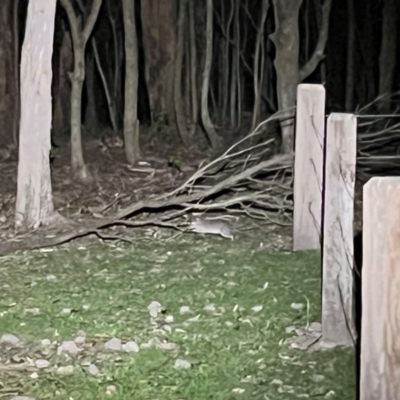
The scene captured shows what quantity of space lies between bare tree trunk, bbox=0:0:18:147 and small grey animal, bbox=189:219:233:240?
5661 mm

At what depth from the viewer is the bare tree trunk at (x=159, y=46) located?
460 inches

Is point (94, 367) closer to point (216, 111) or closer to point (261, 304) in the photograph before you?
point (261, 304)

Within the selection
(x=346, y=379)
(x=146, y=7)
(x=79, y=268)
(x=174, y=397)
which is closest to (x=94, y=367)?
(x=174, y=397)

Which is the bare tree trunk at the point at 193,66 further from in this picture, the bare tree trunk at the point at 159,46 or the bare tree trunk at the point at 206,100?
the bare tree trunk at the point at 206,100

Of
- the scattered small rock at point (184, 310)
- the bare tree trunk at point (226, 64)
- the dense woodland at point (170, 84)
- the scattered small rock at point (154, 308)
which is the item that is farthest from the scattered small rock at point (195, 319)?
the bare tree trunk at point (226, 64)

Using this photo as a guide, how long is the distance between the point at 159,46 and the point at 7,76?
91.4 inches

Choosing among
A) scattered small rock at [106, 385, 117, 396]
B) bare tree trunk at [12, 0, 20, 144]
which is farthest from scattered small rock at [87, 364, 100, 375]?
bare tree trunk at [12, 0, 20, 144]

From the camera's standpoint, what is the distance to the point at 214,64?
17.6 meters

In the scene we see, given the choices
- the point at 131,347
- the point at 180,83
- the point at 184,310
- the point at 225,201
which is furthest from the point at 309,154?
the point at 180,83

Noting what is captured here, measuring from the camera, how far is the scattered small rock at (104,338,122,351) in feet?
14.6

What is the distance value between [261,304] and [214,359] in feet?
3.08

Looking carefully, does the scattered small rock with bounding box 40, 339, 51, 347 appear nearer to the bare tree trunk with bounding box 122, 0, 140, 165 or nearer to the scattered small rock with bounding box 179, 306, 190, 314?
the scattered small rock with bounding box 179, 306, 190, 314

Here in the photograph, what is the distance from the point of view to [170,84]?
1166 cm

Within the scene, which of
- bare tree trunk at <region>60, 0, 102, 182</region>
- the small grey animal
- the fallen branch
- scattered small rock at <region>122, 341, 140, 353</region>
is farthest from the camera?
bare tree trunk at <region>60, 0, 102, 182</region>
